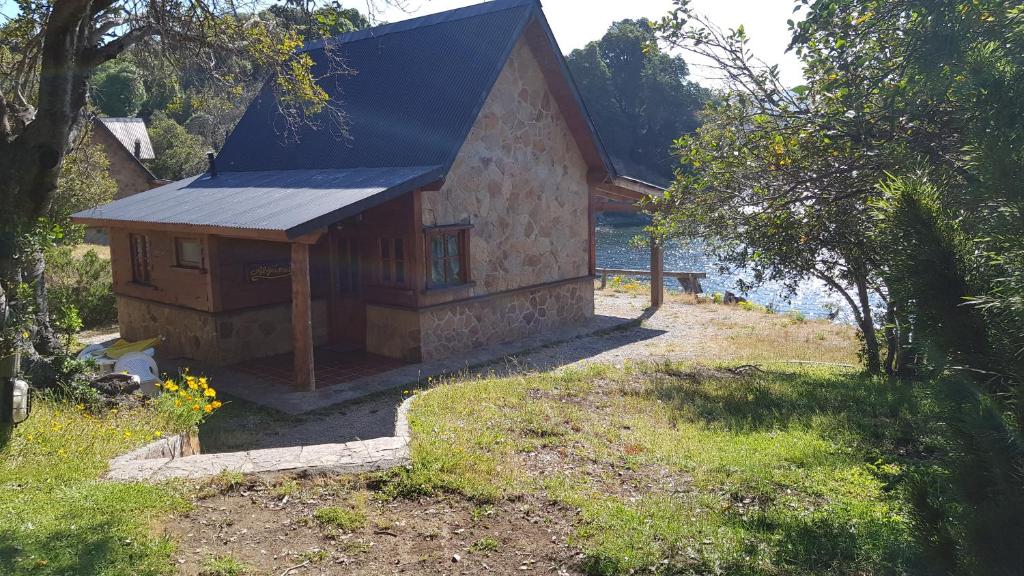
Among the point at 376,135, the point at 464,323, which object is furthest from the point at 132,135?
the point at 464,323

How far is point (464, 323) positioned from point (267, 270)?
11.6 feet

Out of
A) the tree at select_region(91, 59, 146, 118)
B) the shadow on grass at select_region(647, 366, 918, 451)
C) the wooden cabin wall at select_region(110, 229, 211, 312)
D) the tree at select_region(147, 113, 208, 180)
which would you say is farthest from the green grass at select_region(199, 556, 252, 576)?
the tree at select_region(91, 59, 146, 118)

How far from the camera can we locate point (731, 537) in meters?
4.71

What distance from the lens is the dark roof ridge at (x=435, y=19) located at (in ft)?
44.8

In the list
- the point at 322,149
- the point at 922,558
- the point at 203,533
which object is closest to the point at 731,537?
the point at 922,558

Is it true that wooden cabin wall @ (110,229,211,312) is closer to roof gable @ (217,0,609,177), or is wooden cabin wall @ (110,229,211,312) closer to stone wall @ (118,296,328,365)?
stone wall @ (118,296,328,365)

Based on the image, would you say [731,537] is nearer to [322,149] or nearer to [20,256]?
[20,256]

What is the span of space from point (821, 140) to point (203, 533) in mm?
6564

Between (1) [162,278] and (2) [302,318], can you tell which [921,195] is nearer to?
(2) [302,318]

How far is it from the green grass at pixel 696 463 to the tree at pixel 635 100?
176 ft

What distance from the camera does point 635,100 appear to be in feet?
226

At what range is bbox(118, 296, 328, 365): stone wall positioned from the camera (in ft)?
41.6

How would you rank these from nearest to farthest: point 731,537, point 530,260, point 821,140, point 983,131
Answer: point 983,131
point 731,537
point 821,140
point 530,260

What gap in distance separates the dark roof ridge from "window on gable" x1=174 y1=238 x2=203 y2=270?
4.12 metres
